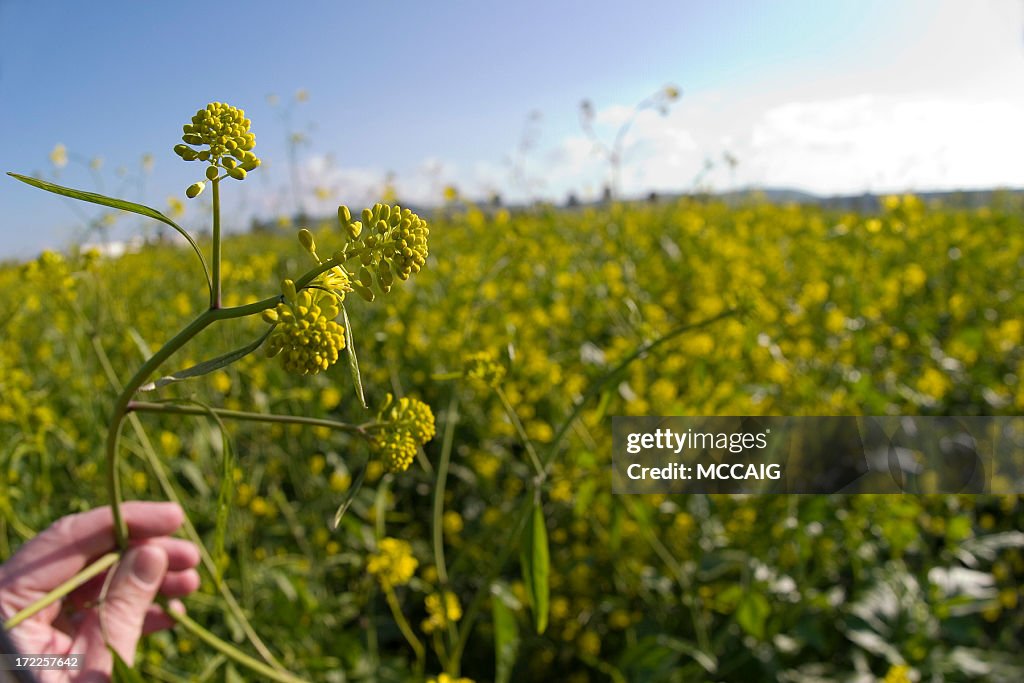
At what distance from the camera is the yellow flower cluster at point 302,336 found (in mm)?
467

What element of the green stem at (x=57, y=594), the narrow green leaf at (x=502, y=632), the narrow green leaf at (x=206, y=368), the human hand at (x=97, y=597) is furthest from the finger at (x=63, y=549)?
the narrow green leaf at (x=206, y=368)

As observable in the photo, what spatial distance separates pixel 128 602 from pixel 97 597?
9cm

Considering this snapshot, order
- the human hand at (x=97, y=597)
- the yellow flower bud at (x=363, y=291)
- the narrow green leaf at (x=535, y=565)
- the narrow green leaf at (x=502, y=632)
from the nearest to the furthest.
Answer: the yellow flower bud at (x=363, y=291) → the narrow green leaf at (x=535, y=565) → the human hand at (x=97, y=597) → the narrow green leaf at (x=502, y=632)

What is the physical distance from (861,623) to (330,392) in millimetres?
1482

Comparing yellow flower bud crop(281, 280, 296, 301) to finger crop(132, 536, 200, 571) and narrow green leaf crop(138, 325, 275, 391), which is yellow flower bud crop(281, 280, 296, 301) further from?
finger crop(132, 536, 200, 571)

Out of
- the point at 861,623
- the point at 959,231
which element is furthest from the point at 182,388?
the point at 959,231

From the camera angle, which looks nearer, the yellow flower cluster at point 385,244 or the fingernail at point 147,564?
the yellow flower cluster at point 385,244

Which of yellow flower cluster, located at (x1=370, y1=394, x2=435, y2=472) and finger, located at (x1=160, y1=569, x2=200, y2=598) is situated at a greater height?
yellow flower cluster, located at (x1=370, y1=394, x2=435, y2=472)

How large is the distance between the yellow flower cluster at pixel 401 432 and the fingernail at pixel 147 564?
0.54 metres

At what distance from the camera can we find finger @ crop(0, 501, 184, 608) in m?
0.98

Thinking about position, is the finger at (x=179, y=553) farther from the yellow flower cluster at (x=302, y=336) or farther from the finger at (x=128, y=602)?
the yellow flower cluster at (x=302, y=336)

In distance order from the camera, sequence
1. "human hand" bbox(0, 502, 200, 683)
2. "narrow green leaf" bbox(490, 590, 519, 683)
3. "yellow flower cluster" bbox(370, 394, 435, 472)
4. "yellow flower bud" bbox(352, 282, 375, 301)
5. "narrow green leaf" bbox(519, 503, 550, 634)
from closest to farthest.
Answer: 1. "yellow flower bud" bbox(352, 282, 375, 301)
2. "yellow flower cluster" bbox(370, 394, 435, 472)
3. "narrow green leaf" bbox(519, 503, 550, 634)
4. "human hand" bbox(0, 502, 200, 683)
5. "narrow green leaf" bbox(490, 590, 519, 683)

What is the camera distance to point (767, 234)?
4609 mm

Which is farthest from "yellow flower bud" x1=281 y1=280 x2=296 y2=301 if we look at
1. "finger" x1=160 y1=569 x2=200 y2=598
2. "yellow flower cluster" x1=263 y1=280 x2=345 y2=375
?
"finger" x1=160 y1=569 x2=200 y2=598
